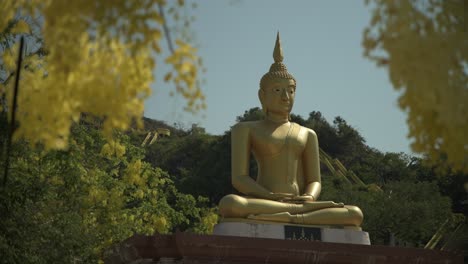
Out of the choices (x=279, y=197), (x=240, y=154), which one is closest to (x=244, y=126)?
(x=240, y=154)

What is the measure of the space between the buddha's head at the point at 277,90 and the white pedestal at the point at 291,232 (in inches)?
84.8

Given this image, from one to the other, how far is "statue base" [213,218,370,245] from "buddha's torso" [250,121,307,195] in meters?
1.05

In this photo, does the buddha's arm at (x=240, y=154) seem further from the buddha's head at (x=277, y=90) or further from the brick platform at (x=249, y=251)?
the brick platform at (x=249, y=251)

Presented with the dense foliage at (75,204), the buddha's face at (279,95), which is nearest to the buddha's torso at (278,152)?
the buddha's face at (279,95)

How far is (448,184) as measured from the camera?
3123 cm

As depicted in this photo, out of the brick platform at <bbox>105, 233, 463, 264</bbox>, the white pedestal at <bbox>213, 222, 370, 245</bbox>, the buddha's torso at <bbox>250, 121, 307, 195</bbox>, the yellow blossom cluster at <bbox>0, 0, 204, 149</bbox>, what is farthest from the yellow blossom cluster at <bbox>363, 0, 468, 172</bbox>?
the buddha's torso at <bbox>250, 121, 307, 195</bbox>

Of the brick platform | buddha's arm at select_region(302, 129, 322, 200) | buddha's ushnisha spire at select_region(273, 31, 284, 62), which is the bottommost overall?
the brick platform

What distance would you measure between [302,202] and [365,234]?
99 centimetres

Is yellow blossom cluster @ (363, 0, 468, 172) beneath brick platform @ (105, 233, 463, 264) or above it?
above

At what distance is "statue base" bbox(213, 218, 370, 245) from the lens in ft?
39.4

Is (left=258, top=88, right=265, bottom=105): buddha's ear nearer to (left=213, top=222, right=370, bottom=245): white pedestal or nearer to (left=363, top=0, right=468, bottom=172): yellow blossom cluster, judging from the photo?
→ (left=213, top=222, right=370, bottom=245): white pedestal

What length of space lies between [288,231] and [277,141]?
5.85 feet

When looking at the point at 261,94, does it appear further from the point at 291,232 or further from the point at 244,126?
the point at 291,232

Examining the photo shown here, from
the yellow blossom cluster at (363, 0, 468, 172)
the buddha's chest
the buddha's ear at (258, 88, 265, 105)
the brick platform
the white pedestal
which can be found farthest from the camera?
the buddha's ear at (258, 88, 265, 105)
